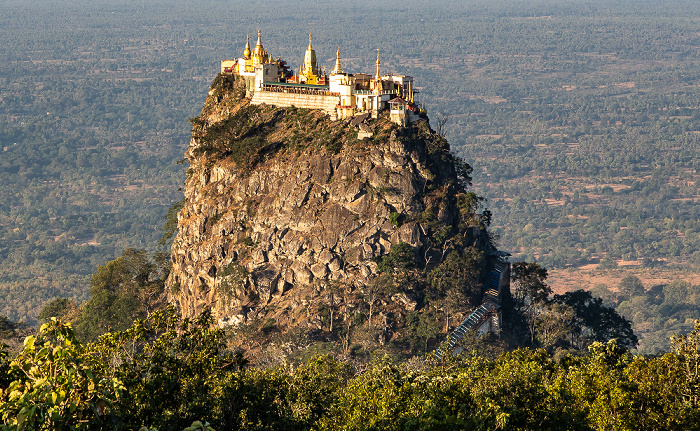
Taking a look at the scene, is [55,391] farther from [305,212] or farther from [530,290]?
[530,290]

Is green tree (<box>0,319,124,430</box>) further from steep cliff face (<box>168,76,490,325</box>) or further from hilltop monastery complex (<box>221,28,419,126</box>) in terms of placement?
hilltop monastery complex (<box>221,28,419,126</box>)

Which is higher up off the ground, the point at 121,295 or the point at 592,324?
the point at 121,295

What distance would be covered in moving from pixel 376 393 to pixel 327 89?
37353mm

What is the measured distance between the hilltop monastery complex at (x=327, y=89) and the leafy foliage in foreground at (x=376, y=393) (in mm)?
29850

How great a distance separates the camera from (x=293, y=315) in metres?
62.5

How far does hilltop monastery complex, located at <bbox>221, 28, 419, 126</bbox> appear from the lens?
66.6m

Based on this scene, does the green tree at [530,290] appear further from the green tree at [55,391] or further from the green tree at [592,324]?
the green tree at [55,391]

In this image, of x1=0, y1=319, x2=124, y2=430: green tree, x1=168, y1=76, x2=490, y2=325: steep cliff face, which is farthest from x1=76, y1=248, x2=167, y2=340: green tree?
x1=0, y1=319, x2=124, y2=430: green tree

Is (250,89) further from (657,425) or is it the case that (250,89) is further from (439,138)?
(657,425)

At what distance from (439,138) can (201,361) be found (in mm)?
36054

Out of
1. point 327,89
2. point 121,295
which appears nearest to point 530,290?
point 327,89

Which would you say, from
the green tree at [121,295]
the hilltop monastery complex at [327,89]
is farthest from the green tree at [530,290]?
the green tree at [121,295]

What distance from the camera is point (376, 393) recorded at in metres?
35.2

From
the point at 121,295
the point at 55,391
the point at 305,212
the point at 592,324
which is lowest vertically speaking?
the point at 592,324
